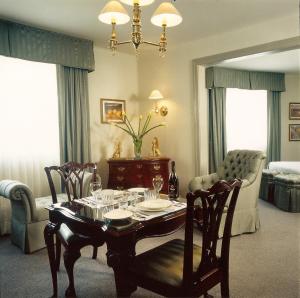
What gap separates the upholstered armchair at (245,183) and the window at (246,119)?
2.40m

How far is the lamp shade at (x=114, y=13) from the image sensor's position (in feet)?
6.58

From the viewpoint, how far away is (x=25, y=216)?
9.86 feet

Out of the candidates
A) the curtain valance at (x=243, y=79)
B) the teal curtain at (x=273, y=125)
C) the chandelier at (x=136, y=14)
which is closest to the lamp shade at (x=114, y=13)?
the chandelier at (x=136, y=14)

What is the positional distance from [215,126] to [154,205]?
412 centimetres

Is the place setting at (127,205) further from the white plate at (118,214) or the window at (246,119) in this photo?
the window at (246,119)

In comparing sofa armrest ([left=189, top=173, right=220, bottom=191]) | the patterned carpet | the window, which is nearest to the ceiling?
sofa armrest ([left=189, top=173, right=220, bottom=191])

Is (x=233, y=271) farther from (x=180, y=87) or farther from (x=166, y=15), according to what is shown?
(x=180, y=87)

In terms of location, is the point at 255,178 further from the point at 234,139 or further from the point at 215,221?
the point at 234,139

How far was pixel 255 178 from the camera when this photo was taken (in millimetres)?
3537

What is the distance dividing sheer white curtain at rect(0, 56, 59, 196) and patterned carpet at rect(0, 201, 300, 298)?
2.76ft

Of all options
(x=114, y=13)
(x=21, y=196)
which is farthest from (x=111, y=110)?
(x=114, y=13)

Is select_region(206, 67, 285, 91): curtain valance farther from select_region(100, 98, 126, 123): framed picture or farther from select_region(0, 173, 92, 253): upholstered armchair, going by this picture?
select_region(0, 173, 92, 253): upholstered armchair

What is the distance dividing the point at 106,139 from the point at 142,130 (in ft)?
2.25

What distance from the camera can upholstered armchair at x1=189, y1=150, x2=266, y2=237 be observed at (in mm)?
3430
